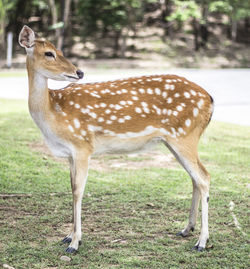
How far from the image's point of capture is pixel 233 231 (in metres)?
4.92

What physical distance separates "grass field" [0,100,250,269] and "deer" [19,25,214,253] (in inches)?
9.8

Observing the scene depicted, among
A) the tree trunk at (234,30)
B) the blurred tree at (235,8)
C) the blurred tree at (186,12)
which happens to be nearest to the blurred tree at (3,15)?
the blurred tree at (186,12)

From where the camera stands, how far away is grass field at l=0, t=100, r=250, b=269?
4227 millimetres

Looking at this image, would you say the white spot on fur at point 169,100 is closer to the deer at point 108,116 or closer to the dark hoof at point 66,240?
the deer at point 108,116

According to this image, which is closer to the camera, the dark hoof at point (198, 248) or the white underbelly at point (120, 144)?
the dark hoof at point (198, 248)

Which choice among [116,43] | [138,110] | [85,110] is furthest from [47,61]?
[116,43]

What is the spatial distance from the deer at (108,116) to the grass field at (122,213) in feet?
0.82

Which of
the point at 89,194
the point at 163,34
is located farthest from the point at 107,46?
the point at 89,194

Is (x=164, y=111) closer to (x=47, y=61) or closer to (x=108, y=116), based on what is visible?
(x=108, y=116)

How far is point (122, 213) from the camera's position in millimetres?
5406

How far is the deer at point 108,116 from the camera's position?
4.39 meters

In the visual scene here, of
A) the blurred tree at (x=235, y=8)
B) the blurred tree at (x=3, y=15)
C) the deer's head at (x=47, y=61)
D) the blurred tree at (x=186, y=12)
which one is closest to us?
the deer's head at (x=47, y=61)

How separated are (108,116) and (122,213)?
1271mm

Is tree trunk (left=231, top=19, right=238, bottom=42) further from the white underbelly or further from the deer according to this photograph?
the white underbelly
